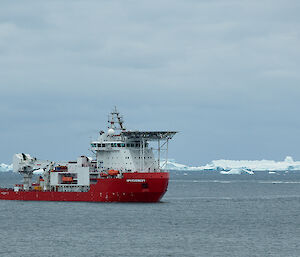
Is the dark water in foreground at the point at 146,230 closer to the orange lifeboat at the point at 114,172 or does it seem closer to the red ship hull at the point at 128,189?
the red ship hull at the point at 128,189

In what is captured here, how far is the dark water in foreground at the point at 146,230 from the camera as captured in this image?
1881 inches

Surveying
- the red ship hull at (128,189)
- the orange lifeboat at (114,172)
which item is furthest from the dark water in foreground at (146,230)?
the orange lifeboat at (114,172)

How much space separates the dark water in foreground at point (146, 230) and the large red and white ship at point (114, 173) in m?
1.25

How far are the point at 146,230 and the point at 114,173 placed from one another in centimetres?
1698

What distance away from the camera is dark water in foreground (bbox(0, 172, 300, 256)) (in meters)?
47.8

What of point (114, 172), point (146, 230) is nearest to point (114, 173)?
point (114, 172)

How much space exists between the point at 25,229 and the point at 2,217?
10.4 meters

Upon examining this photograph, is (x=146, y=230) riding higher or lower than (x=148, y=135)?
lower

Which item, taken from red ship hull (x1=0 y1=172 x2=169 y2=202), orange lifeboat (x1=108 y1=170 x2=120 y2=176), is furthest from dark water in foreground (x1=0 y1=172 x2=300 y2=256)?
orange lifeboat (x1=108 y1=170 x2=120 y2=176)

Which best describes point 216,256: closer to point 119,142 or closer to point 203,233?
point 203,233

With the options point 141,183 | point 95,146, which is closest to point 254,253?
point 141,183

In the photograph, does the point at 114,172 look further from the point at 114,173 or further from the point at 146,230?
the point at 146,230

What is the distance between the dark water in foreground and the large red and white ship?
4.11 ft

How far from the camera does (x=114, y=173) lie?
2872 inches
